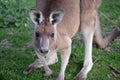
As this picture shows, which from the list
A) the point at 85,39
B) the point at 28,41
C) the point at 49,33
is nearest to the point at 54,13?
the point at 49,33

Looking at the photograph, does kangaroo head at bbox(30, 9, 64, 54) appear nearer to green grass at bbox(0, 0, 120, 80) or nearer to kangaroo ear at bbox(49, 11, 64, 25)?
kangaroo ear at bbox(49, 11, 64, 25)

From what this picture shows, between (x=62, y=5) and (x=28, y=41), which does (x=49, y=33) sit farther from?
(x=28, y=41)

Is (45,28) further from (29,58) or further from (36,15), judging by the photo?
(29,58)

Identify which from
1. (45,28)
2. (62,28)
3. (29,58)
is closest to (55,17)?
(45,28)

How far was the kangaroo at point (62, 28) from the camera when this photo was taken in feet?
15.0

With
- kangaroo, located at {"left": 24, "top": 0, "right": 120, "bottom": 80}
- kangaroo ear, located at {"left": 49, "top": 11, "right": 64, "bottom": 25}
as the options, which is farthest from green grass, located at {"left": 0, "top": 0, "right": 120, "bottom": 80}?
kangaroo ear, located at {"left": 49, "top": 11, "right": 64, "bottom": 25}

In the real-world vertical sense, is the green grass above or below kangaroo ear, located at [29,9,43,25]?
below

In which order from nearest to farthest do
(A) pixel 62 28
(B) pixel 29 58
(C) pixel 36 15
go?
(C) pixel 36 15
(A) pixel 62 28
(B) pixel 29 58

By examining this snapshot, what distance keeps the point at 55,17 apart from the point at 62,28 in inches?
17.0

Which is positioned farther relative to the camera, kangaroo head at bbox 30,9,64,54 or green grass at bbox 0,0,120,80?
green grass at bbox 0,0,120,80

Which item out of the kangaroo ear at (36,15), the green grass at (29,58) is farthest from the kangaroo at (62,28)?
the green grass at (29,58)

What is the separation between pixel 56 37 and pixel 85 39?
73 centimetres

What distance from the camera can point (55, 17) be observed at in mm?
4625

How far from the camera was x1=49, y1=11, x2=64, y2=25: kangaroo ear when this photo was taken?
4566mm
